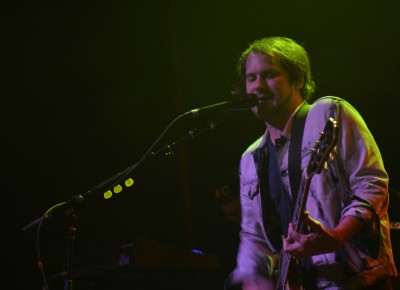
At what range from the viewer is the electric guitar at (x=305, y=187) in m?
1.95

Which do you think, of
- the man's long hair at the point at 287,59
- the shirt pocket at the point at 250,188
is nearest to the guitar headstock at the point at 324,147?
the shirt pocket at the point at 250,188

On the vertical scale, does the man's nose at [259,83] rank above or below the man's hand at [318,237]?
above

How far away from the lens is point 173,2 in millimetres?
4973

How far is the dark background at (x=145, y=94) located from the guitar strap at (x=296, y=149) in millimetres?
1706

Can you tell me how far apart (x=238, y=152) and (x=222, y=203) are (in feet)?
3.99

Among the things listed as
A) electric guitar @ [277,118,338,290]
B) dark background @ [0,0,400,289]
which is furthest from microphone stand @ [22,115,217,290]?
dark background @ [0,0,400,289]

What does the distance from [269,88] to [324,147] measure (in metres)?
0.82

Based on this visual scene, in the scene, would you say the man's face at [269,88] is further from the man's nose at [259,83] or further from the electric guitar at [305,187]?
the electric guitar at [305,187]

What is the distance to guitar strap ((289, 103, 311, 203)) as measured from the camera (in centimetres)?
237

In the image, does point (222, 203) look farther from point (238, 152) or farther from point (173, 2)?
point (173, 2)

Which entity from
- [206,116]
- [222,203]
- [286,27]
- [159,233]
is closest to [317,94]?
[286,27]

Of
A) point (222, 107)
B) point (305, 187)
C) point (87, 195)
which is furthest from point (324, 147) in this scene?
point (87, 195)

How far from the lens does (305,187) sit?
80.2 inches

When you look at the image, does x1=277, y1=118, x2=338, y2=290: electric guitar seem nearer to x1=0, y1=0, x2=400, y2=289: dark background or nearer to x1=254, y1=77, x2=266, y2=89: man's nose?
x1=254, y1=77, x2=266, y2=89: man's nose
